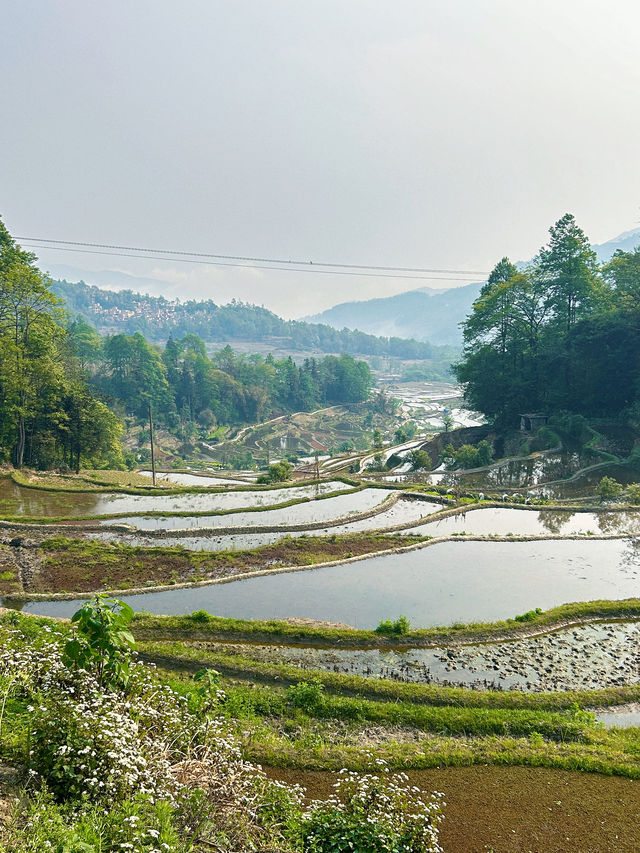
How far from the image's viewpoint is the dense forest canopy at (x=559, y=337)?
1463 inches

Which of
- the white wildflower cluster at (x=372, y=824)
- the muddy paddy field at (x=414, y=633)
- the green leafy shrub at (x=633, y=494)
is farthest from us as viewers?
the green leafy shrub at (x=633, y=494)

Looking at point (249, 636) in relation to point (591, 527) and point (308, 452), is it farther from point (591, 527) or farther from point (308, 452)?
point (308, 452)

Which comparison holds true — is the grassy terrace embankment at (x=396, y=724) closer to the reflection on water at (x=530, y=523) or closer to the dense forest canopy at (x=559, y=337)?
the reflection on water at (x=530, y=523)

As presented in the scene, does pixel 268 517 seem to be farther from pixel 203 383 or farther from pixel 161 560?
pixel 203 383

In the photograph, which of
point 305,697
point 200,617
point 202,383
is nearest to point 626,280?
point 200,617

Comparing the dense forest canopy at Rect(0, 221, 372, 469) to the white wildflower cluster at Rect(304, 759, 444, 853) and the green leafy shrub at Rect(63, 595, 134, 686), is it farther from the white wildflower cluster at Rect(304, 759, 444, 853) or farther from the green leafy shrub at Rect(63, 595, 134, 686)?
the white wildflower cluster at Rect(304, 759, 444, 853)

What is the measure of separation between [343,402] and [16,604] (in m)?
91.2

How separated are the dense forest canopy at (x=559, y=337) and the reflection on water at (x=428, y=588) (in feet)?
77.0

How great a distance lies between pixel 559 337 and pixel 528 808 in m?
40.7

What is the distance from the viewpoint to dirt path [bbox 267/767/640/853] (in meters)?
5.93

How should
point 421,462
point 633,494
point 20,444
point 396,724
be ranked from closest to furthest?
point 396,724
point 633,494
point 20,444
point 421,462

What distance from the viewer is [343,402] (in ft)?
340

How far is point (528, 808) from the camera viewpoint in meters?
6.57

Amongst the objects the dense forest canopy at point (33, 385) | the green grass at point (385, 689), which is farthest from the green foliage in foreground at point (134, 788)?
the dense forest canopy at point (33, 385)
